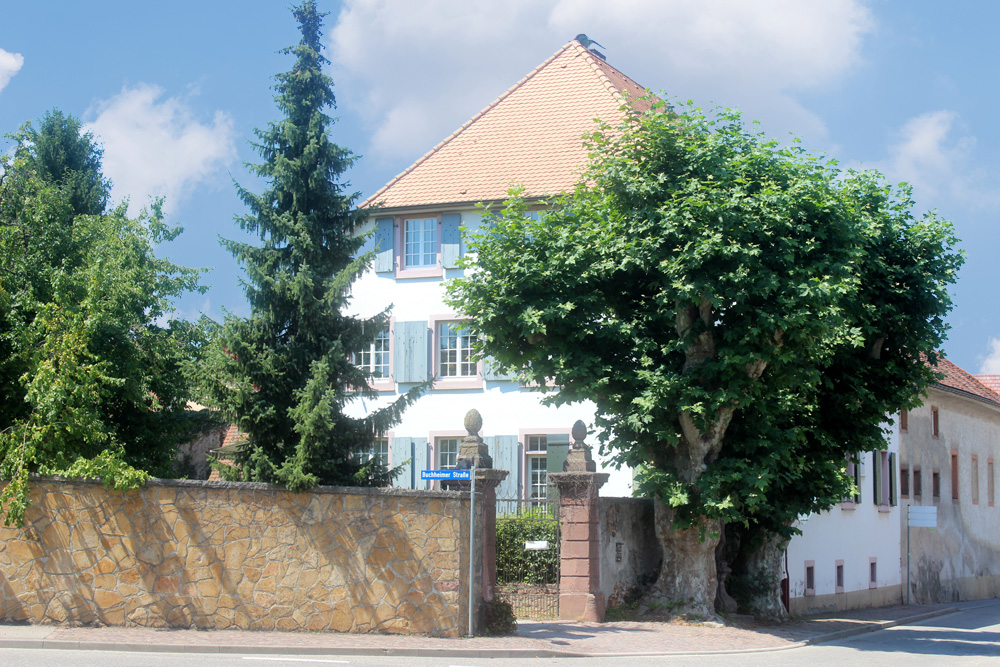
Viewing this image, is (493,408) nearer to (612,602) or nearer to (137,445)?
(612,602)

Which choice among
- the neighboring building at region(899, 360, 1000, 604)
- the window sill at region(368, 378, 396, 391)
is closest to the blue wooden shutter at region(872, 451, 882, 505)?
the neighboring building at region(899, 360, 1000, 604)

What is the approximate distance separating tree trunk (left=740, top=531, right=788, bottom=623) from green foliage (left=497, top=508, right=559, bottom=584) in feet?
13.5

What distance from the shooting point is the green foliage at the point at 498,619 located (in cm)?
1645

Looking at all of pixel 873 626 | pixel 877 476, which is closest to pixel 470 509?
pixel 873 626

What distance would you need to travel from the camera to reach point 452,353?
98.6 ft

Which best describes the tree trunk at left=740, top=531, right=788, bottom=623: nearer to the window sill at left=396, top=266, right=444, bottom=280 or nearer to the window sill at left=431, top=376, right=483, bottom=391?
the window sill at left=431, top=376, right=483, bottom=391

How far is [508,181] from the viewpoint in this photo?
1193 inches

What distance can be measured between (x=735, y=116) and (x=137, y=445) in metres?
11.6

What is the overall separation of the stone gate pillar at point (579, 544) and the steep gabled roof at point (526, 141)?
1085 centimetres

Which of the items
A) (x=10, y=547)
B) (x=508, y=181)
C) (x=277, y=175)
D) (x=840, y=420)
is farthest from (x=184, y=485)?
(x=508, y=181)

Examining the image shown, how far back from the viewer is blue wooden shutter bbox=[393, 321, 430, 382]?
30.0m

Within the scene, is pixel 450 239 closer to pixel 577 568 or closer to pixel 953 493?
pixel 577 568

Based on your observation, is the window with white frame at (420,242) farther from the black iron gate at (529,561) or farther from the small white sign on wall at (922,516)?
the small white sign on wall at (922,516)

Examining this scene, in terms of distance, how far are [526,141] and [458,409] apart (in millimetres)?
7925
